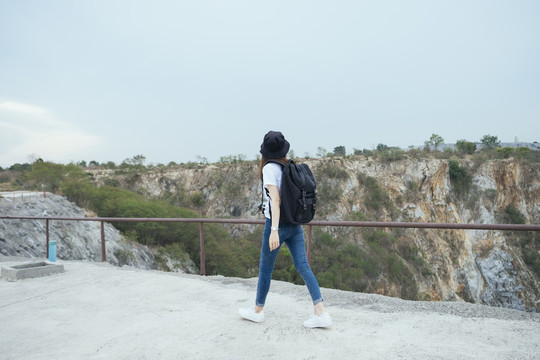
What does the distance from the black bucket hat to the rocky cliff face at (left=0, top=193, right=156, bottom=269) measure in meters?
11.8

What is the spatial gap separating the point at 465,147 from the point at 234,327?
45.3 metres

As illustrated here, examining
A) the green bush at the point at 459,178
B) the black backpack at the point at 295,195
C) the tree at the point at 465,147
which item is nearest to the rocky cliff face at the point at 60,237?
the black backpack at the point at 295,195

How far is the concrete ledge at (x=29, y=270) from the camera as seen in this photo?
6048 millimetres

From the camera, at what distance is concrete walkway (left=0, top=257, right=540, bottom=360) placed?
2963mm

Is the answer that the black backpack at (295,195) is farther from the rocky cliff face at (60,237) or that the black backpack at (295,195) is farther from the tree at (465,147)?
the tree at (465,147)

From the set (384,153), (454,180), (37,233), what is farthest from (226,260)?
(454,180)

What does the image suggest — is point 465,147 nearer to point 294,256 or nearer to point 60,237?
point 60,237

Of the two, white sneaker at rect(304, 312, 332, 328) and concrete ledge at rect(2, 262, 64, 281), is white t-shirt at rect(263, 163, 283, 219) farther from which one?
concrete ledge at rect(2, 262, 64, 281)

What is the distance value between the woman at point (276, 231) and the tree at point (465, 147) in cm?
4323

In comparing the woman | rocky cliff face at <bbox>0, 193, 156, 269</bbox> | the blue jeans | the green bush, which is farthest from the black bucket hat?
the green bush

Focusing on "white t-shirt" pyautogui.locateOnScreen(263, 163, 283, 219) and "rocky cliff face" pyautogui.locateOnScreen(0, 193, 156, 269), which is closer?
"white t-shirt" pyautogui.locateOnScreen(263, 163, 283, 219)

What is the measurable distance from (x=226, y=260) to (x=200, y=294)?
14440 millimetres

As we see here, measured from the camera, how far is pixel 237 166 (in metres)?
36.8

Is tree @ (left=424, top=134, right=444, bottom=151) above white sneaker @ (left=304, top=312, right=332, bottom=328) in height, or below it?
above
